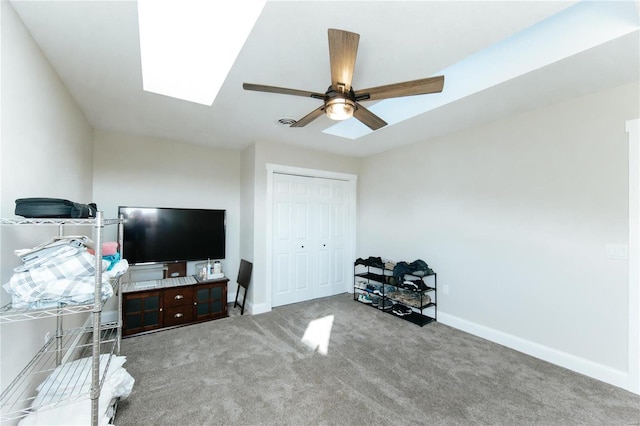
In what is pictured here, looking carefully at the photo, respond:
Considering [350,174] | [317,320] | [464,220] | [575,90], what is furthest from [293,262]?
[575,90]

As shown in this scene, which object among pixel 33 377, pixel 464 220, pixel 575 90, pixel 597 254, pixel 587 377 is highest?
pixel 575 90

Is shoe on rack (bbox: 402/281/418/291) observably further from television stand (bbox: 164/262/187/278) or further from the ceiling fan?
television stand (bbox: 164/262/187/278)

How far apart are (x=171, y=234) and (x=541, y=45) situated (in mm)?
4341

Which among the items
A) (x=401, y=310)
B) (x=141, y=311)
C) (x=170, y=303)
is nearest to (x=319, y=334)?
(x=401, y=310)

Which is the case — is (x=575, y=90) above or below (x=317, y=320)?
above

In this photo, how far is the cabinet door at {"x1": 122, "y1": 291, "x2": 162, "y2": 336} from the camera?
10.4 ft

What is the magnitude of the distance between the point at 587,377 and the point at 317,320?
2689 mm

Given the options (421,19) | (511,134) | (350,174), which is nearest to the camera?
(421,19)

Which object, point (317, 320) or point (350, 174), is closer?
point (317, 320)

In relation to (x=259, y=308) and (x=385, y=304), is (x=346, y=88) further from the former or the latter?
(x=385, y=304)

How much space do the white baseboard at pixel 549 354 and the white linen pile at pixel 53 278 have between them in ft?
11.8

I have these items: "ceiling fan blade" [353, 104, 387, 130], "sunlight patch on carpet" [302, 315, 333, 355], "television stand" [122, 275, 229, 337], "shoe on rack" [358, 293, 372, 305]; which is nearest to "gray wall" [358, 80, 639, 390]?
"shoe on rack" [358, 293, 372, 305]

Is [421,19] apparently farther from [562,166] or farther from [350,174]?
[350,174]

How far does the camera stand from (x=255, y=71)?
83.4 inches
